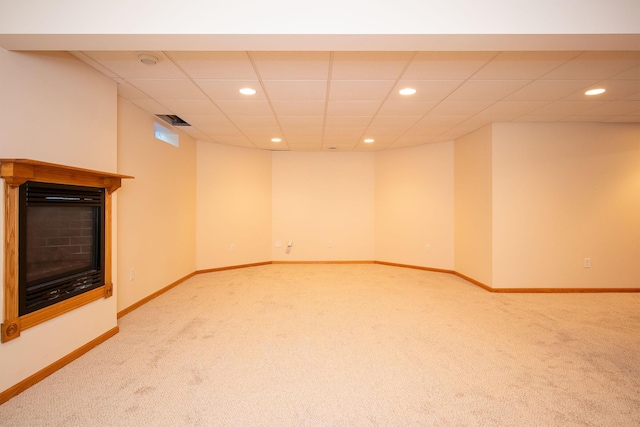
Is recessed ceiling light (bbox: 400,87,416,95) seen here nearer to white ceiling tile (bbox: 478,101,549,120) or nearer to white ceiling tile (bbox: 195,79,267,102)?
white ceiling tile (bbox: 478,101,549,120)

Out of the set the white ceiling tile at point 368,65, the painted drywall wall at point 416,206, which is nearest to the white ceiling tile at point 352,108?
the white ceiling tile at point 368,65

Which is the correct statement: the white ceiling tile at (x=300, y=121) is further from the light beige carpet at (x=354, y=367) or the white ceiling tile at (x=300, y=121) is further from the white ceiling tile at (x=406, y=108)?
the light beige carpet at (x=354, y=367)

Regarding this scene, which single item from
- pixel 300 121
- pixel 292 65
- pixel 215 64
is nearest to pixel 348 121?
pixel 300 121

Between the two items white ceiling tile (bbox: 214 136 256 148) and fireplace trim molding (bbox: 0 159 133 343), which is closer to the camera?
fireplace trim molding (bbox: 0 159 133 343)

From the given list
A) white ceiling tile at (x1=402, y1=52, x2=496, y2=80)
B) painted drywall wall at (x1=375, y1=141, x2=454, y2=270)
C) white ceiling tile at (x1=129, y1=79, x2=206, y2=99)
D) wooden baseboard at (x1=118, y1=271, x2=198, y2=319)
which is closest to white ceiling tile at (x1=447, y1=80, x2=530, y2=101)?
white ceiling tile at (x1=402, y1=52, x2=496, y2=80)

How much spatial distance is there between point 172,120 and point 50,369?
344cm

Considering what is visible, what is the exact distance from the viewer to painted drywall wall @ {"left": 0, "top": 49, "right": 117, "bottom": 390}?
2074 millimetres

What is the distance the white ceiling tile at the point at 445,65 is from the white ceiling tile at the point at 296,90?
87cm

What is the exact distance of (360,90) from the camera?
328 cm

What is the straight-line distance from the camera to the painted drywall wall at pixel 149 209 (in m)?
3.64

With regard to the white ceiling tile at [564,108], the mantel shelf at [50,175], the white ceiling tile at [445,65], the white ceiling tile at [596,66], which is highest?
the white ceiling tile at [564,108]

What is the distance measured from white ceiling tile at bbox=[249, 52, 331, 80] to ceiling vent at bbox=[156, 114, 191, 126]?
2.23 meters

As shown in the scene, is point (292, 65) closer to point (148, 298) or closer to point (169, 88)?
point (169, 88)

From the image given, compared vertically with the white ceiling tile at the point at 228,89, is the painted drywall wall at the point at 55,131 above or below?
below
